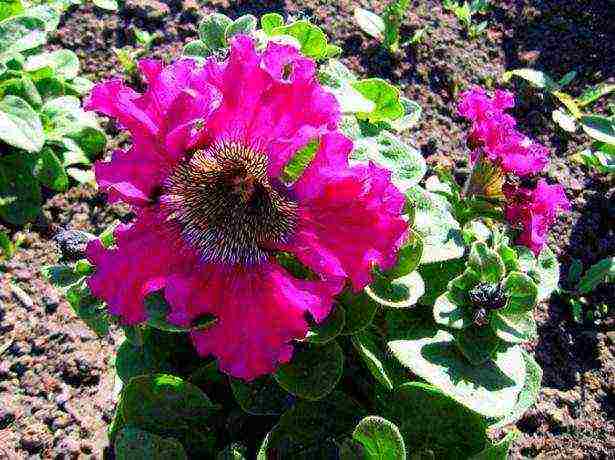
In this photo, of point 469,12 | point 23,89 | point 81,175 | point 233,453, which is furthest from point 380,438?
point 469,12

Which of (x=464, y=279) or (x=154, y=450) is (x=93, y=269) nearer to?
(x=154, y=450)

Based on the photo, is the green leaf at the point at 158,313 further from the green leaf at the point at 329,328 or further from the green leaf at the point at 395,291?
the green leaf at the point at 395,291

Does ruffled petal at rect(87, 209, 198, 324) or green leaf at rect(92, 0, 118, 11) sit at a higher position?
ruffled petal at rect(87, 209, 198, 324)

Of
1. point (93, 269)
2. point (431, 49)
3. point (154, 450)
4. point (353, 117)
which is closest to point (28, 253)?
point (93, 269)

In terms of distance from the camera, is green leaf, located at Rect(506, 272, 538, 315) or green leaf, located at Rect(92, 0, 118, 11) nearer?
green leaf, located at Rect(506, 272, 538, 315)

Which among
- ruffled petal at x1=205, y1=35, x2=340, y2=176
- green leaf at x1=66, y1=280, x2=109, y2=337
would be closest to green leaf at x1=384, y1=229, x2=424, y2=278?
ruffled petal at x1=205, y1=35, x2=340, y2=176

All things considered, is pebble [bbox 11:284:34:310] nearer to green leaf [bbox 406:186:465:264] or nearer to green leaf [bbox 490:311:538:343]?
green leaf [bbox 406:186:465:264]
